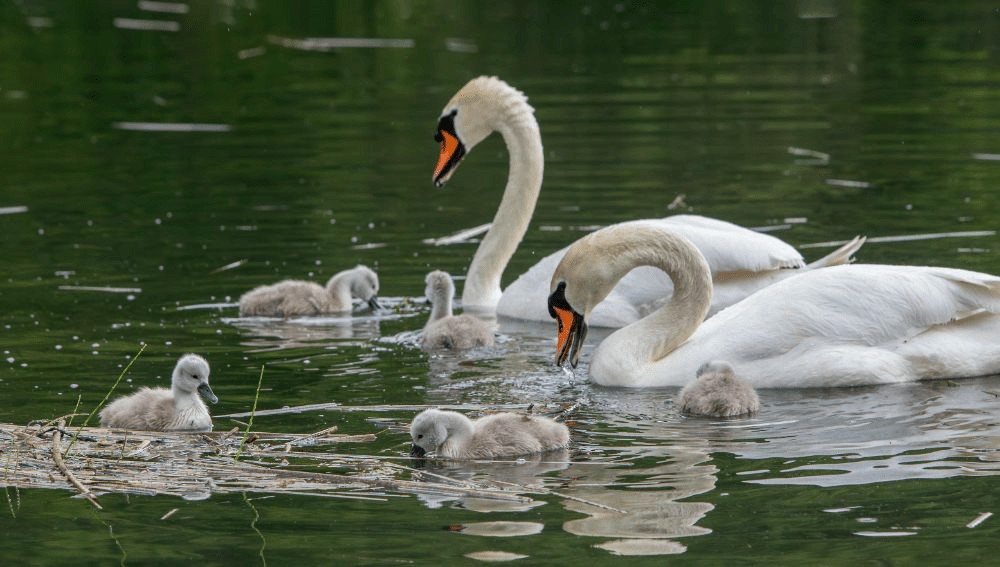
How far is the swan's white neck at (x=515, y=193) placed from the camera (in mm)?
13164

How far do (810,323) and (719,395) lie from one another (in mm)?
1018

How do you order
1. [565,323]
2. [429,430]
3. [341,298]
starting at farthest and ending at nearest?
[341,298]
[565,323]
[429,430]

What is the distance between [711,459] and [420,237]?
7350 mm

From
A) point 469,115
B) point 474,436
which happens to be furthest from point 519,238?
point 474,436

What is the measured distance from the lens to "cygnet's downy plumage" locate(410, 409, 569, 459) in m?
8.00

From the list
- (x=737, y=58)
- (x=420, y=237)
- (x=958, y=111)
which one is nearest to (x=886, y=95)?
(x=958, y=111)

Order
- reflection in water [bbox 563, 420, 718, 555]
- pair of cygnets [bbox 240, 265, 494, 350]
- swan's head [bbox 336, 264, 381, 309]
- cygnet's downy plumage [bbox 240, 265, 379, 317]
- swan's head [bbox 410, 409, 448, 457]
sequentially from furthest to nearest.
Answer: swan's head [bbox 336, 264, 381, 309] < cygnet's downy plumage [bbox 240, 265, 379, 317] < pair of cygnets [bbox 240, 265, 494, 350] < swan's head [bbox 410, 409, 448, 457] < reflection in water [bbox 563, 420, 718, 555]

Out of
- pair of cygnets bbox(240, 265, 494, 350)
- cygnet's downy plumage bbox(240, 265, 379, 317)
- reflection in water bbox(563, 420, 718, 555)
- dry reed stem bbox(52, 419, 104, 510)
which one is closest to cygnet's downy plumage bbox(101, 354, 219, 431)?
dry reed stem bbox(52, 419, 104, 510)

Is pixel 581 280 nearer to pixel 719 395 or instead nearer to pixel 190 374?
pixel 719 395

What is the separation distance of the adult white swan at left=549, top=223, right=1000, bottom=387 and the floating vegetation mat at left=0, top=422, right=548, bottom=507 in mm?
1905

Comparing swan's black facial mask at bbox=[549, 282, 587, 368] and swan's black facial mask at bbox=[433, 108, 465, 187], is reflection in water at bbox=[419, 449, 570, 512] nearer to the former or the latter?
swan's black facial mask at bbox=[549, 282, 587, 368]

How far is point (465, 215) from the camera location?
16109 mm

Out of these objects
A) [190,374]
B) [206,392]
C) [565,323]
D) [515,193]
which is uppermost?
[515,193]

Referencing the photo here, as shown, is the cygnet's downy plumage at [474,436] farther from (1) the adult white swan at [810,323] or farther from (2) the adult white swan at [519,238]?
(2) the adult white swan at [519,238]
